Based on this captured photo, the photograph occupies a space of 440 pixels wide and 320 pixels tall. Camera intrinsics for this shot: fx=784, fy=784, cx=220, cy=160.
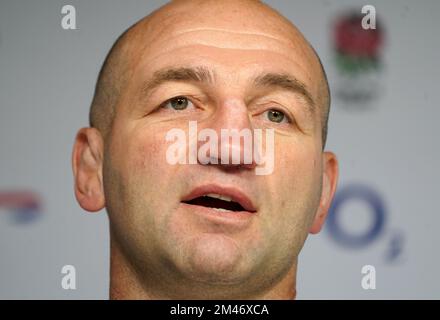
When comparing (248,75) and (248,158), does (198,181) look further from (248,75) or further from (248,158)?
(248,75)

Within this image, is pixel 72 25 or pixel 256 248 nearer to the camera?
pixel 256 248

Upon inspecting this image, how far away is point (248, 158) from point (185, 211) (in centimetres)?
21

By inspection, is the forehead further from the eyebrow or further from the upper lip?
the upper lip

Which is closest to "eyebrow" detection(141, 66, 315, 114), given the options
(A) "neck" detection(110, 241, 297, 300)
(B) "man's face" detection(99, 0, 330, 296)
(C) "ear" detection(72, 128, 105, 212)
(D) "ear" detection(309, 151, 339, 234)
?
(B) "man's face" detection(99, 0, 330, 296)

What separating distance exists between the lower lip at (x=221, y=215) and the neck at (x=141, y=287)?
223mm

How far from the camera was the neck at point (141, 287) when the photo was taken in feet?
7.10

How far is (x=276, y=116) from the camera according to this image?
2236mm

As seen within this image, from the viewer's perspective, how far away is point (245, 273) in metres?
2.04

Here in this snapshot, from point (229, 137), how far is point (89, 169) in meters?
0.56

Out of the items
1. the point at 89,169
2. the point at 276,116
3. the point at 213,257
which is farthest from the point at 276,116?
the point at 89,169

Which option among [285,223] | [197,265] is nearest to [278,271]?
[285,223]

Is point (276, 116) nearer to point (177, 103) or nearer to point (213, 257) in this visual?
point (177, 103)

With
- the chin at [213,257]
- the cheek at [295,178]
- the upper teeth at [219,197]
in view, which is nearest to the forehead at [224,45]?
the cheek at [295,178]
